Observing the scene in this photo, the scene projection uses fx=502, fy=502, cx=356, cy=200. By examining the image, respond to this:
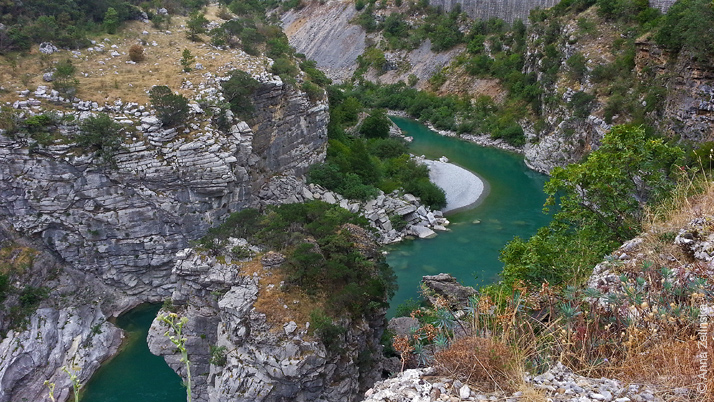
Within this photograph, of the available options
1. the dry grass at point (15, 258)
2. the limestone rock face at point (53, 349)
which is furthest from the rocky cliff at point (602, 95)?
the dry grass at point (15, 258)

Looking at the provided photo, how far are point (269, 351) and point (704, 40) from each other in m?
25.0

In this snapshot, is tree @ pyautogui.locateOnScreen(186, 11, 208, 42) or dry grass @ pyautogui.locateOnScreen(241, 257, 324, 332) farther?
tree @ pyautogui.locateOnScreen(186, 11, 208, 42)

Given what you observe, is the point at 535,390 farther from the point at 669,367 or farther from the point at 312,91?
the point at 312,91

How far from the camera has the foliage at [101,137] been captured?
17.6 m

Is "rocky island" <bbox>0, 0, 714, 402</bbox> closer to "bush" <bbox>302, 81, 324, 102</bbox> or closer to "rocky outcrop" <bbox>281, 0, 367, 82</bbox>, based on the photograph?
"bush" <bbox>302, 81, 324, 102</bbox>

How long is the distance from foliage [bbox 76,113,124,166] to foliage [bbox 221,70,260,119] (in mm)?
4826

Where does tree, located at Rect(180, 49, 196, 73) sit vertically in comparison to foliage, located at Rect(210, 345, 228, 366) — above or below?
above

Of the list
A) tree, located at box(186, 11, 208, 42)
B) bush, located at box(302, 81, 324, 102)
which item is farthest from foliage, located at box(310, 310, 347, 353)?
tree, located at box(186, 11, 208, 42)

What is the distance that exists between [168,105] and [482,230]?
16.1m

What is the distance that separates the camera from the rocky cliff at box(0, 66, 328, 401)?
55.9 ft

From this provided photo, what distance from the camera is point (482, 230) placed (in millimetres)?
25828

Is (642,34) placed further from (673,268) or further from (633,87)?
(673,268)

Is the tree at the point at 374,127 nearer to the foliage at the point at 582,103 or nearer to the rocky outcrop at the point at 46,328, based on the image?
the foliage at the point at 582,103

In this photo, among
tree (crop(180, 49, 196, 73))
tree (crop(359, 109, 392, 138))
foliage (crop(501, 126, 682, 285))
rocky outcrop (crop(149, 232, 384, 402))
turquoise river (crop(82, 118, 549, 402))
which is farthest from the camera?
tree (crop(359, 109, 392, 138))
